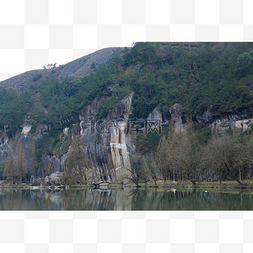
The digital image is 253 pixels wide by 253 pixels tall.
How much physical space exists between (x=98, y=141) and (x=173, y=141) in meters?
27.9

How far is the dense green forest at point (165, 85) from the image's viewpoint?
67.4 meters

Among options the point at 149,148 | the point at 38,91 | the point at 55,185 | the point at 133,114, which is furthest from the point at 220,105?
the point at 38,91

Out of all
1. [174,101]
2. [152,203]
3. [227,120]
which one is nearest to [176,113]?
[174,101]

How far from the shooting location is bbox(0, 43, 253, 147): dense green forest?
67375 mm

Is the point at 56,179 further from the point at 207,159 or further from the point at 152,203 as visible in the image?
the point at 152,203

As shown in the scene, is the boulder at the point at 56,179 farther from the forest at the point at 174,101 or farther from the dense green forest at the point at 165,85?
the dense green forest at the point at 165,85

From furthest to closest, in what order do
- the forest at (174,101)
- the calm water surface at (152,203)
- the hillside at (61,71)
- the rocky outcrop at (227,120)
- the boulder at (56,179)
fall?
the hillside at (61,71) < the boulder at (56,179) < the rocky outcrop at (227,120) < the forest at (174,101) < the calm water surface at (152,203)

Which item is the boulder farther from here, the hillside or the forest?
the hillside

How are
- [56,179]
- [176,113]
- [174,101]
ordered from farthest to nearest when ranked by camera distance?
1. [174,101]
2. [176,113]
3. [56,179]

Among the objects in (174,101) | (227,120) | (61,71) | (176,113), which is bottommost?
(227,120)

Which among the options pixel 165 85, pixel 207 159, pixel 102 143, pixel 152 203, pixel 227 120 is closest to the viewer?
pixel 152 203

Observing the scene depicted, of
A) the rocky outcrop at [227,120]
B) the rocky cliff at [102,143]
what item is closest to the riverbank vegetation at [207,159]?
the rocky outcrop at [227,120]

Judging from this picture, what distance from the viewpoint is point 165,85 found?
8431cm

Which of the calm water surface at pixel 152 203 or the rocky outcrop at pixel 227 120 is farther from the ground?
the rocky outcrop at pixel 227 120
